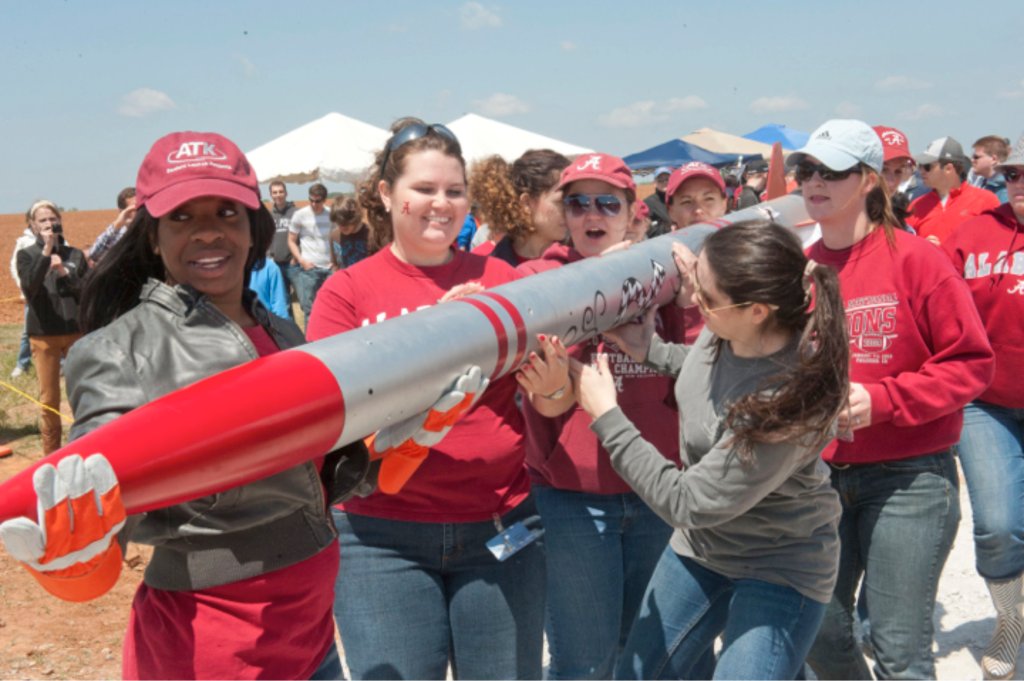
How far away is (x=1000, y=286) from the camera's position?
14.8ft

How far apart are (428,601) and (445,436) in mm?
506

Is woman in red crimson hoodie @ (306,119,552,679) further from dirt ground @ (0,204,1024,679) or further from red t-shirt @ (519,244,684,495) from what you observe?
dirt ground @ (0,204,1024,679)

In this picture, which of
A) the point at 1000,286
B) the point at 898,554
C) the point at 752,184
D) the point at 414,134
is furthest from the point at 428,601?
the point at 752,184

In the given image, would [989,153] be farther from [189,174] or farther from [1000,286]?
[189,174]

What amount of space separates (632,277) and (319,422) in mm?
1459

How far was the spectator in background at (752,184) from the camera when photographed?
11.6 meters

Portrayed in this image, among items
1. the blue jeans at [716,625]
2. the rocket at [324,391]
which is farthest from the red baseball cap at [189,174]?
the blue jeans at [716,625]

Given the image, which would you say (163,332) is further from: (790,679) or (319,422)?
(790,679)

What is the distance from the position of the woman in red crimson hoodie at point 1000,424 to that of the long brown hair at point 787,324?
6.51 ft

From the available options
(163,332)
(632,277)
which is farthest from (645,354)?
(163,332)

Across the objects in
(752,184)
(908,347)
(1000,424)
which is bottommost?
(1000,424)

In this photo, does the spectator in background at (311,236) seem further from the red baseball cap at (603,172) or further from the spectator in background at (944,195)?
the red baseball cap at (603,172)

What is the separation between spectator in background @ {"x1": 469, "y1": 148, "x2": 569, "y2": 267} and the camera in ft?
16.4

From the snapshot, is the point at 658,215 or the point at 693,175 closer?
the point at 693,175
